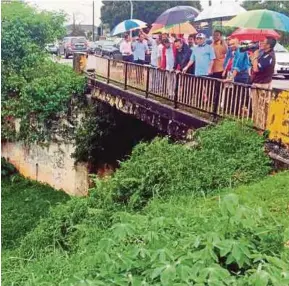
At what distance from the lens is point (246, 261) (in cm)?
392

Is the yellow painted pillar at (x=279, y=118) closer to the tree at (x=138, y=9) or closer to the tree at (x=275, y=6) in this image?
the tree at (x=138, y=9)

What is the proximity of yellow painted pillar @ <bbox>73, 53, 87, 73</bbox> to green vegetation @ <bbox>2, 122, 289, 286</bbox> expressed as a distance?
300 inches

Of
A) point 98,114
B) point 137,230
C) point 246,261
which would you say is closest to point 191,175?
point 137,230

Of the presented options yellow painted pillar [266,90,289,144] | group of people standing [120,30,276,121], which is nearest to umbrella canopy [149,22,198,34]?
group of people standing [120,30,276,121]

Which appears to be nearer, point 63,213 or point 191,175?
point 191,175

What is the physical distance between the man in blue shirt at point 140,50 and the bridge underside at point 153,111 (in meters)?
1.16

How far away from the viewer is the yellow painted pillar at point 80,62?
16.7 metres

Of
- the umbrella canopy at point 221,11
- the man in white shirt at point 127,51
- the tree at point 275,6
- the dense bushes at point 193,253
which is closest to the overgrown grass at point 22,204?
the man in white shirt at point 127,51

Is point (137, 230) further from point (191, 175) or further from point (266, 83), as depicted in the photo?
point (266, 83)

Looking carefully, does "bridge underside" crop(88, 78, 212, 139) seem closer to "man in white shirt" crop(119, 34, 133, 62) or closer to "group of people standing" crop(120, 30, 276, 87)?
"group of people standing" crop(120, 30, 276, 87)

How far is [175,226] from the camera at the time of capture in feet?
15.3

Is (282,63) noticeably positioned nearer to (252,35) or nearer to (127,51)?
(127,51)

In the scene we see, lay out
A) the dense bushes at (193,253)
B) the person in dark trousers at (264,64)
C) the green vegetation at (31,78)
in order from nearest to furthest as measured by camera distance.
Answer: the dense bushes at (193,253), the person in dark trousers at (264,64), the green vegetation at (31,78)

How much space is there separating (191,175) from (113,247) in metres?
3.86
